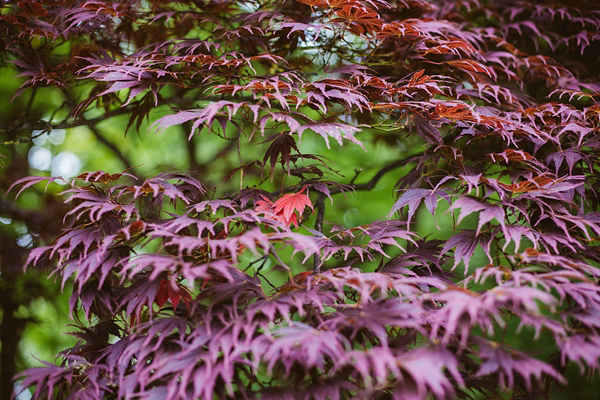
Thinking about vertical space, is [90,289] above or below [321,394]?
below

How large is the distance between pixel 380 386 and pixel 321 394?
0.50ft

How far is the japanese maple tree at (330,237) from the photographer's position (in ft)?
3.43

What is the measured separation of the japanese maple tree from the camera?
1.05 m

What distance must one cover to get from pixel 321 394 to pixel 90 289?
2.62 ft

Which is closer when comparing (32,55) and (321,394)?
(321,394)

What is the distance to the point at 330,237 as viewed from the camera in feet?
4.99

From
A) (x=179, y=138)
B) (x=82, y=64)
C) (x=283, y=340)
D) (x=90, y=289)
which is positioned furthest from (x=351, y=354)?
(x=179, y=138)

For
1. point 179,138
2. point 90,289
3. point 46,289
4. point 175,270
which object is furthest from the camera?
point 179,138

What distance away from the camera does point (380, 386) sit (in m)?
1.05

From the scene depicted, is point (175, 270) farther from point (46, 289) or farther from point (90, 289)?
point (46, 289)

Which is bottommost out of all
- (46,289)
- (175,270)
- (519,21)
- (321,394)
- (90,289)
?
(46,289)

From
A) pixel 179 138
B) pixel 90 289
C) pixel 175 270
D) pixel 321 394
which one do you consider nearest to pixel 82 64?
pixel 90 289

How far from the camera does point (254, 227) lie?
1236 millimetres

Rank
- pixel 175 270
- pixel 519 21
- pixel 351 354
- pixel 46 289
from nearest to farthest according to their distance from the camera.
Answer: pixel 351 354, pixel 175 270, pixel 519 21, pixel 46 289
